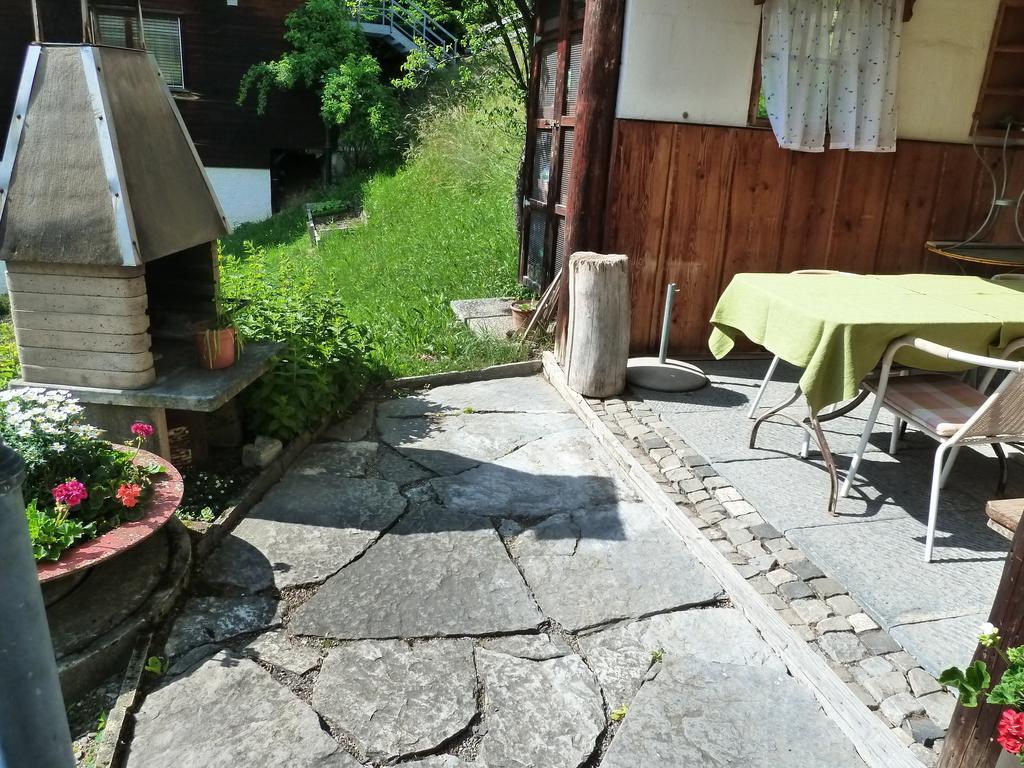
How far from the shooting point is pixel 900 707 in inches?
107

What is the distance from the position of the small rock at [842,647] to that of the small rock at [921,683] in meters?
0.18

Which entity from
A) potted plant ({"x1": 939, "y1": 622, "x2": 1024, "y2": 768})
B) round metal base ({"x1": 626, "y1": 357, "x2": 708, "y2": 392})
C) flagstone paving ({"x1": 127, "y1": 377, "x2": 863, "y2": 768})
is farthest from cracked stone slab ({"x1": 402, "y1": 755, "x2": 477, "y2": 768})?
round metal base ({"x1": 626, "y1": 357, "x2": 708, "y2": 392})

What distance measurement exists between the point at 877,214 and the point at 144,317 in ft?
18.8

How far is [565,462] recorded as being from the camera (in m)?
4.88

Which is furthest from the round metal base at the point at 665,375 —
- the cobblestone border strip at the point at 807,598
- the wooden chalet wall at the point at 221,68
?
the wooden chalet wall at the point at 221,68

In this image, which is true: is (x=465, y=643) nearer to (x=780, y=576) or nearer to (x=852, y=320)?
(x=780, y=576)

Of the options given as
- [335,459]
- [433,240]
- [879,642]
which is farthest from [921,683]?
[433,240]

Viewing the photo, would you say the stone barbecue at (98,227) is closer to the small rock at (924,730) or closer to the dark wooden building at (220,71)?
the small rock at (924,730)

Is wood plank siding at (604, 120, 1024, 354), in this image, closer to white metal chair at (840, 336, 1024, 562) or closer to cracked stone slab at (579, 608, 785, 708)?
white metal chair at (840, 336, 1024, 562)

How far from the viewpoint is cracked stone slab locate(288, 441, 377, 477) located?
15.4 ft

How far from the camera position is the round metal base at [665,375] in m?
5.83

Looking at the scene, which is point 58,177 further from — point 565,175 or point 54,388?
point 565,175

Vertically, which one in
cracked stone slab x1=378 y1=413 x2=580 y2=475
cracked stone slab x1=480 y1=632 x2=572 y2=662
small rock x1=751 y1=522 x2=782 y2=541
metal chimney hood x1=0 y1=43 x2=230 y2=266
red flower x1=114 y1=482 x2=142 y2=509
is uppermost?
metal chimney hood x1=0 y1=43 x2=230 y2=266

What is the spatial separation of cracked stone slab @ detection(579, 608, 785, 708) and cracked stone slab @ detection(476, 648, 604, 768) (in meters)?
0.09
